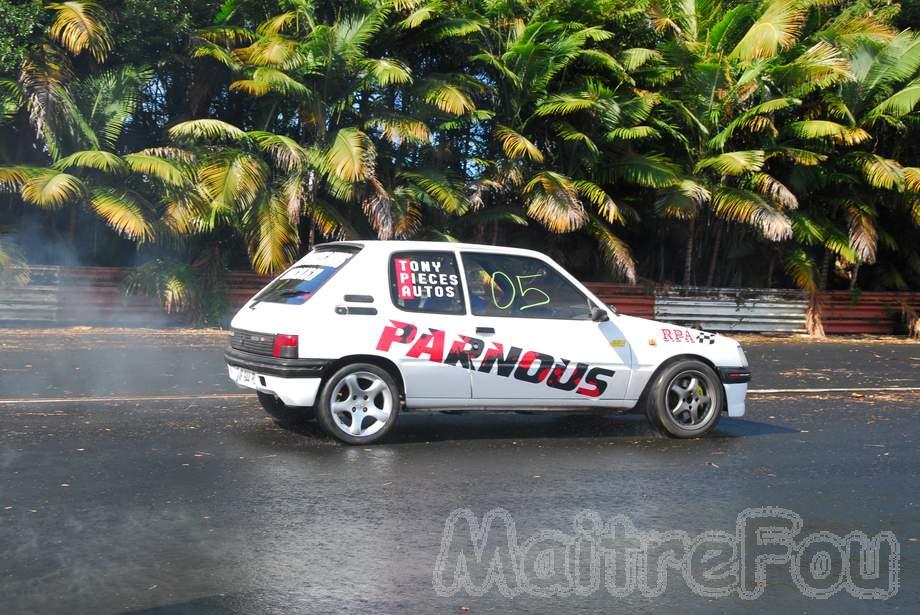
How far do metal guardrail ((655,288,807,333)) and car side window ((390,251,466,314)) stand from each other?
41.6ft

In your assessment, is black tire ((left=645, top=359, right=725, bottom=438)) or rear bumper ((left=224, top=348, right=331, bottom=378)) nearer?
rear bumper ((left=224, top=348, right=331, bottom=378))

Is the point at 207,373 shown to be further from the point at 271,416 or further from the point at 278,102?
the point at 278,102

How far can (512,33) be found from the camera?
20.0m

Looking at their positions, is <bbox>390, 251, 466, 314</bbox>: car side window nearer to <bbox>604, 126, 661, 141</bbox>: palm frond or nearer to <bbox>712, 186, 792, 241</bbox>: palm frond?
<bbox>604, 126, 661, 141</bbox>: palm frond

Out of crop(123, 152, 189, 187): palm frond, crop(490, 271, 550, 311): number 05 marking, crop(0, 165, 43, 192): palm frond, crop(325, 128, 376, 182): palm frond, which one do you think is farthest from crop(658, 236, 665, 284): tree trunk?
crop(490, 271, 550, 311): number 05 marking

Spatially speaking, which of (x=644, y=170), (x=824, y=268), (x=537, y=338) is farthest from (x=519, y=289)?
(x=824, y=268)

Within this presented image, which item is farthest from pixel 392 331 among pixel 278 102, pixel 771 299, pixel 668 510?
pixel 771 299

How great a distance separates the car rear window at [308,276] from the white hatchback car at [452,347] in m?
0.02

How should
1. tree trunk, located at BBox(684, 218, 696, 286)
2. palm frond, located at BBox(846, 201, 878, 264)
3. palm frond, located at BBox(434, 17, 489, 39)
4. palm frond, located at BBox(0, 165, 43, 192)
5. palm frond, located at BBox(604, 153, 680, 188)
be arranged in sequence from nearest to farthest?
palm frond, located at BBox(0, 165, 43, 192), palm frond, located at BBox(434, 17, 489, 39), palm frond, located at BBox(604, 153, 680, 188), palm frond, located at BBox(846, 201, 878, 264), tree trunk, located at BBox(684, 218, 696, 286)

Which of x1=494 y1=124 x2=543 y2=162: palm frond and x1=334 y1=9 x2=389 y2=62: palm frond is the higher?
x1=334 y1=9 x2=389 y2=62: palm frond

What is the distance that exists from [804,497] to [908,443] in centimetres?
257

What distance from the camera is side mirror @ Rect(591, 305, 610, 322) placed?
8570 millimetres

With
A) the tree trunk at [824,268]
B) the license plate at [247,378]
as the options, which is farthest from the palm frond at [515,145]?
the license plate at [247,378]

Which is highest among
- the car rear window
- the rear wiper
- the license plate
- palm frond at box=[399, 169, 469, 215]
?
palm frond at box=[399, 169, 469, 215]
